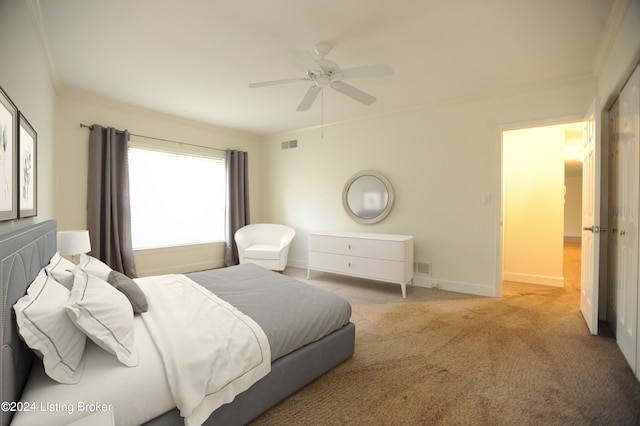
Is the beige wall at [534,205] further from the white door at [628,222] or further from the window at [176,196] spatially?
the window at [176,196]

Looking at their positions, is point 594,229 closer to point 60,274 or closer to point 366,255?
point 366,255

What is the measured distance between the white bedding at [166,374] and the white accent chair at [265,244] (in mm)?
2777

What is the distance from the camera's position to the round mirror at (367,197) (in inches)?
170

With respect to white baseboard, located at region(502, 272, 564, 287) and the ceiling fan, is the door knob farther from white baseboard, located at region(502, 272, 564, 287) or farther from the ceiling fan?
the ceiling fan

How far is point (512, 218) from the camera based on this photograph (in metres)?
4.34

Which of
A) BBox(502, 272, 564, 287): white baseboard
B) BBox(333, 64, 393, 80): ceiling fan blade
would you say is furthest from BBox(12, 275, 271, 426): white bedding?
BBox(502, 272, 564, 287): white baseboard

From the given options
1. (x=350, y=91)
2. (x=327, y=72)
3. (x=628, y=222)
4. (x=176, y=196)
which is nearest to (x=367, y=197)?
(x=350, y=91)

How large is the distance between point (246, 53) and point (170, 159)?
2.69 meters

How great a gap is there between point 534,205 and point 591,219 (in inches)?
68.8

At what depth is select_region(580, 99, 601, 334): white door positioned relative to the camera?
243 cm

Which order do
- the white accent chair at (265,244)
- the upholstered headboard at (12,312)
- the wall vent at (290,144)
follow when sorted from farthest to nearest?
the wall vent at (290,144), the white accent chair at (265,244), the upholstered headboard at (12,312)

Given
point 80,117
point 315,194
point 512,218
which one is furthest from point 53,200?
point 512,218

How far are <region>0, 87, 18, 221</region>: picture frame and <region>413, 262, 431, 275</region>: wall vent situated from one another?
401 centimetres

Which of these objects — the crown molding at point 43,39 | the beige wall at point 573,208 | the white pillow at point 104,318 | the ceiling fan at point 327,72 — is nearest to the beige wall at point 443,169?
the ceiling fan at point 327,72
